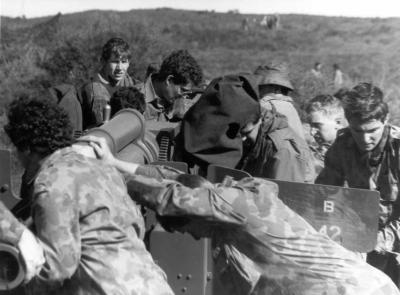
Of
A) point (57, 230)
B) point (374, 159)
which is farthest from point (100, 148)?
point (374, 159)

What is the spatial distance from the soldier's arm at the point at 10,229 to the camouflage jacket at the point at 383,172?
304 centimetres

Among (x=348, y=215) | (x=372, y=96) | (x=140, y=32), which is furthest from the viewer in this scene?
(x=140, y=32)

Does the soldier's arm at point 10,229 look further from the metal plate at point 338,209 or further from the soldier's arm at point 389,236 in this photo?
the soldier's arm at point 389,236

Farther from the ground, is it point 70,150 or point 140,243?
point 70,150

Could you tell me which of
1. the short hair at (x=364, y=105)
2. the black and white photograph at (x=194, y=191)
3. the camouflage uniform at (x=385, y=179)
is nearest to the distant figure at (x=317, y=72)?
the black and white photograph at (x=194, y=191)

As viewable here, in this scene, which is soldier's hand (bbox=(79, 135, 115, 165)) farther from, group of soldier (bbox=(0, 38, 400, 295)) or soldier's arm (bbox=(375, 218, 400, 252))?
soldier's arm (bbox=(375, 218, 400, 252))

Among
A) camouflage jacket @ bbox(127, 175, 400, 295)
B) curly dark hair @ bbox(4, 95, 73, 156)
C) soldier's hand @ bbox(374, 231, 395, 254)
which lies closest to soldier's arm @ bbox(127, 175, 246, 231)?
camouflage jacket @ bbox(127, 175, 400, 295)

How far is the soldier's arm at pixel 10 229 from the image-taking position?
12.4ft

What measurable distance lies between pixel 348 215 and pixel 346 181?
155cm

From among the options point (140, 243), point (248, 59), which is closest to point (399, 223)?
point (140, 243)

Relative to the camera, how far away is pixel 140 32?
2383 centimetres

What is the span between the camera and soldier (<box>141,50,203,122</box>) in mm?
6426

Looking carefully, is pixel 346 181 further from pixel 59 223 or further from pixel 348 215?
pixel 59 223

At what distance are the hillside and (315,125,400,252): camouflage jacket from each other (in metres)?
10.6
